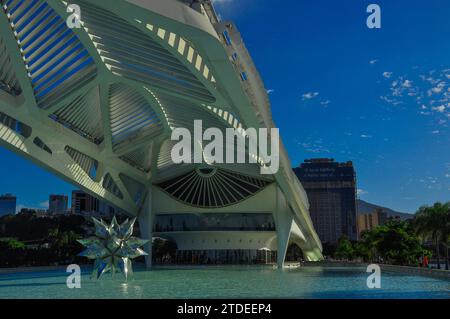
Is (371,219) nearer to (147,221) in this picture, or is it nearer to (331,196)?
(331,196)

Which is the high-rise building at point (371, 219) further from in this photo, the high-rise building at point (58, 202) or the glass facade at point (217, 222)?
the glass facade at point (217, 222)

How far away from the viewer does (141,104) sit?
1192 inches

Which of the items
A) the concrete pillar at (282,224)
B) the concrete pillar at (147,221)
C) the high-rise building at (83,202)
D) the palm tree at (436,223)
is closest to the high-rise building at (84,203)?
the high-rise building at (83,202)

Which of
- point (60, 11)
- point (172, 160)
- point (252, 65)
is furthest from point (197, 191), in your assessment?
point (60, 11)

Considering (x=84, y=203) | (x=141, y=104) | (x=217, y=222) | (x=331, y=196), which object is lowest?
(x=217, y=222)

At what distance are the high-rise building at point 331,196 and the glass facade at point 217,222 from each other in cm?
10542

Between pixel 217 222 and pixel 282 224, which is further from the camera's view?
pixel 217 222

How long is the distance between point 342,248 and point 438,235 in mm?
41333

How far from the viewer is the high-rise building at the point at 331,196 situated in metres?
150

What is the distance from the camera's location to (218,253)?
48.6m

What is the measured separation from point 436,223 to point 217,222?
2209 centimetres

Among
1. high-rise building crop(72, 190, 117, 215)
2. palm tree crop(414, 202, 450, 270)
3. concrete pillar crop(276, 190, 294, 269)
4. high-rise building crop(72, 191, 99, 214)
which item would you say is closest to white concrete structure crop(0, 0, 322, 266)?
concrete pillar crop(276, 190, 294, 269)

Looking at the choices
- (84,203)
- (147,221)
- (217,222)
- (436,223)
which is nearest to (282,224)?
(217,222)

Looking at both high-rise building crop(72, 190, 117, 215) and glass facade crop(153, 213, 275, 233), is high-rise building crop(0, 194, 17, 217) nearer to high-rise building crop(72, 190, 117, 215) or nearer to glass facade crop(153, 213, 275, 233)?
high-rise building crop(72, 190, 117, 215)
